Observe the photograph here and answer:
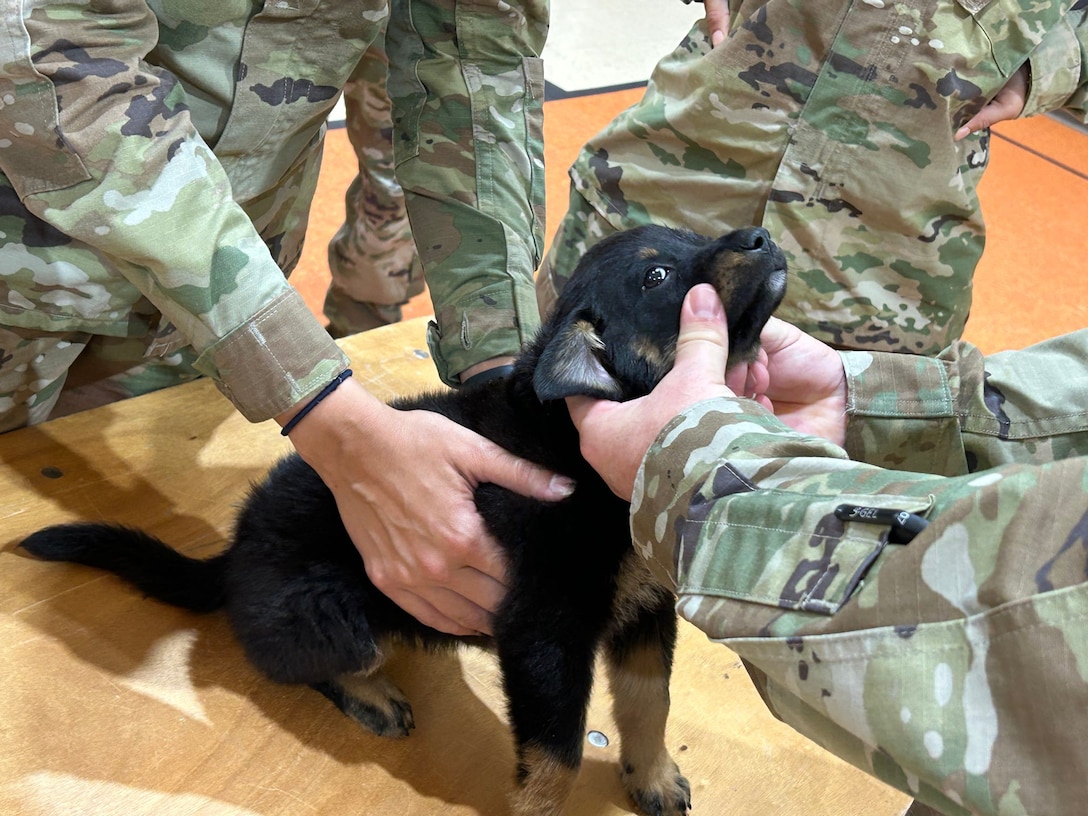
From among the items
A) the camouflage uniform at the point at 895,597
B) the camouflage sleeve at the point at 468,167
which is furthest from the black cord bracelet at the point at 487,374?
the camouflage uniform at the point at 895,597

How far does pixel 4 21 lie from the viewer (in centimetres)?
128

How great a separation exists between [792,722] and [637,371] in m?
0.68

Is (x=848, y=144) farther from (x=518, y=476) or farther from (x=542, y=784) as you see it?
(x=542, y=784)

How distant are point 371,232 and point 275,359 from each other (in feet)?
5.85

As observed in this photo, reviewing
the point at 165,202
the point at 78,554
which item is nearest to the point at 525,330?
the point at 165,202

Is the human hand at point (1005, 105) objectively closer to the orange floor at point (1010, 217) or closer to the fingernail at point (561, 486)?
the fingernail at point (561, 486)

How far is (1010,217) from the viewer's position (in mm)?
4812

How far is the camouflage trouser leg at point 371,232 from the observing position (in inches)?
111

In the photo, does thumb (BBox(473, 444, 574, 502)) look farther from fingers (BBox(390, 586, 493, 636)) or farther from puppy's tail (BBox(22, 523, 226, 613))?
puppy's tail (BBox(22, 523, 226, 613))

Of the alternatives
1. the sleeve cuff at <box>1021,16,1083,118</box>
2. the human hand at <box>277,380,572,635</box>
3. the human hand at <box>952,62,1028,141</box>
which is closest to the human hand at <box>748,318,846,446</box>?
the human hand at <box>277,380,572,635</box>

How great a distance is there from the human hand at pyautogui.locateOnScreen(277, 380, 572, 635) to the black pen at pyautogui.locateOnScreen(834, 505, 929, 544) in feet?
Result: 2.08

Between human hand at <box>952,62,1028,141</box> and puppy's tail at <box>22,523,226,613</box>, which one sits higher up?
human hand at <box>952,62,1028,141</box>

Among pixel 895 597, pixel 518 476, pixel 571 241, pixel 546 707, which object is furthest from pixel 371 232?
pixel 895 597

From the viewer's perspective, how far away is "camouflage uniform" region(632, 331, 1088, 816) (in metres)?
0.72
